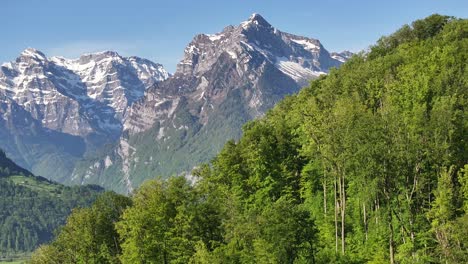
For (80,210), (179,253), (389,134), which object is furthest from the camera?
(80,210)

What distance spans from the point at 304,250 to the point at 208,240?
2026cm

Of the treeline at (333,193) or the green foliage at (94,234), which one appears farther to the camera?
the green foliage at (94,234)

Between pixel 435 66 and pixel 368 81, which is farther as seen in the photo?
pixel 368 81

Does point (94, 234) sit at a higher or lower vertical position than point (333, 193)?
lower

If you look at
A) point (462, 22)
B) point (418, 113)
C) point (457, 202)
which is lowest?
point (457, 202)

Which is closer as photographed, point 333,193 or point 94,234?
point 333,193

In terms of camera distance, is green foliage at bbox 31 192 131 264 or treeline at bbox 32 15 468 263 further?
green foliage at bbox 31 192 131 264

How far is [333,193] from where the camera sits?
294 feet

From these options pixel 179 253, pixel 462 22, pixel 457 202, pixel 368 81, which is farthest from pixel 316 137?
pixel 462 22

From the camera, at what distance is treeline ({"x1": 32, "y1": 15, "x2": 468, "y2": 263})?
217 ft

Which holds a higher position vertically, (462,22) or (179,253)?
(462,22)

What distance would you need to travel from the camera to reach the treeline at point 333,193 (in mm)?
66000

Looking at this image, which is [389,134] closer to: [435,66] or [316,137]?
[316,137]

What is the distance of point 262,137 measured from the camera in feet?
318
